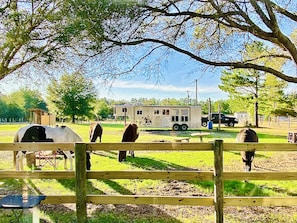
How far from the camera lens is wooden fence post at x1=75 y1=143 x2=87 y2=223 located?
125 inches

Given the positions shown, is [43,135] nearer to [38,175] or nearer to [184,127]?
[38,175]

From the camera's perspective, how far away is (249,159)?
6.16 m

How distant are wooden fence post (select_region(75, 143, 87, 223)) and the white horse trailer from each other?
20450 millimetres

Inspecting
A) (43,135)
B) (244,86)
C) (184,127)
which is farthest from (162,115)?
(43,135)

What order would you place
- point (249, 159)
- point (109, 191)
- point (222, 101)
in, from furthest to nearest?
point (222, 101), point (249, 159), point (109, 191)

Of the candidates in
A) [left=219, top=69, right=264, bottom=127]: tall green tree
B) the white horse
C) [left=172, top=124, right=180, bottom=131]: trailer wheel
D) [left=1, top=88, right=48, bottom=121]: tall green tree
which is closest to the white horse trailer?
[left=172, top=124, right=180, bottom=131]: trailer wheel

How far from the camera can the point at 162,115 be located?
25.1 meters

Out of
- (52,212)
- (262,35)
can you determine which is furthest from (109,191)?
(262,35)

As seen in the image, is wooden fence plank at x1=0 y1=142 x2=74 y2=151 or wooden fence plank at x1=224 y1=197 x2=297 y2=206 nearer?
wooden fence plank at x1=224 y1=197 x2=297 y2=206

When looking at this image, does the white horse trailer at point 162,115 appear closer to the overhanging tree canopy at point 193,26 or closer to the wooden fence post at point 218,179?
the overhanging tree canopy at point 193,26

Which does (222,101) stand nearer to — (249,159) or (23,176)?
(249,159)

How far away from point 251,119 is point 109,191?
20.1 meters

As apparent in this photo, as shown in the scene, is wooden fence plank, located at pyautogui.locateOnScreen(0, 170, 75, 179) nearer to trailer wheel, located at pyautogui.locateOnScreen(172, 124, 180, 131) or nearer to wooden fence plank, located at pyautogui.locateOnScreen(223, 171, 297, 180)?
wooden fence plank, located at pyautogui.locateOnScreen(223, 171, 297, 180)

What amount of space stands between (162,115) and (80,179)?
22032 mm
